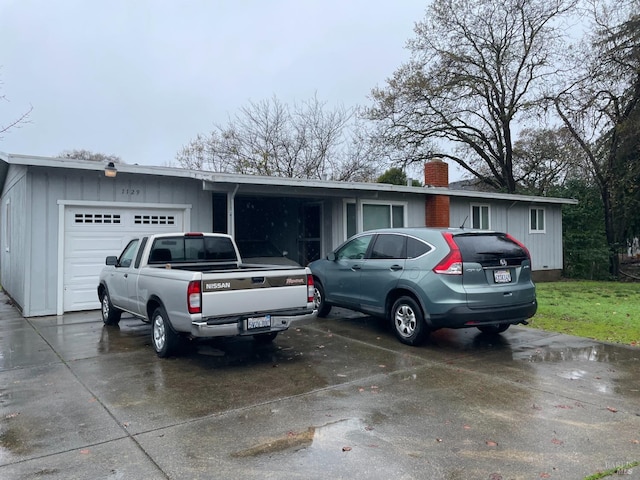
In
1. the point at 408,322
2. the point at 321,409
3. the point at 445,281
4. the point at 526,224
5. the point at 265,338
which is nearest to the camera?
the point at 321,409

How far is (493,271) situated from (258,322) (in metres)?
3.26

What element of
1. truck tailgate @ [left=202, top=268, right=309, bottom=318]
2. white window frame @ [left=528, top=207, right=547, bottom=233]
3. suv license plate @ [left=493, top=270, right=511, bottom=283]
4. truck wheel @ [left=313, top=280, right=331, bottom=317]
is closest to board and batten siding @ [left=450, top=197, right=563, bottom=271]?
white window frame @ [left=528, top=207, right=547, bottom=233]

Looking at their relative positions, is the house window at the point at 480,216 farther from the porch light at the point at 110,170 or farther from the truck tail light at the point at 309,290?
the porch light at the point at 110,170

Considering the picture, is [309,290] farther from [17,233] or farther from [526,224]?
[526,224]

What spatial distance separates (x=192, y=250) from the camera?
7.71 meters

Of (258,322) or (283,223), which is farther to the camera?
(283,223)

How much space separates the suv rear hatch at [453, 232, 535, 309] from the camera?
255 inches

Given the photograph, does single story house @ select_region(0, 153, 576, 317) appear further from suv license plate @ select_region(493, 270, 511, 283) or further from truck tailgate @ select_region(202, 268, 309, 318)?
suv license plate @ select_region(493, 270, 511, 283)

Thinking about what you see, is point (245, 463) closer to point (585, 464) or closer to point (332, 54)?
point (585, 464)

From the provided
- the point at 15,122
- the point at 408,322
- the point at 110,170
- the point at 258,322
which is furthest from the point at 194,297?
the point at 15,122

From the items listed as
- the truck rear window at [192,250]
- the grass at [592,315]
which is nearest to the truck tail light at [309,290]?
the truck rear window at [192,250]

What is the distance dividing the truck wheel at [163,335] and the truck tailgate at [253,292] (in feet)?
2.97

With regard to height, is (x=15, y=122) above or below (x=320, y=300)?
above

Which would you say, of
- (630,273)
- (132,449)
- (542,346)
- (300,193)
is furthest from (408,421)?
(630,273)
